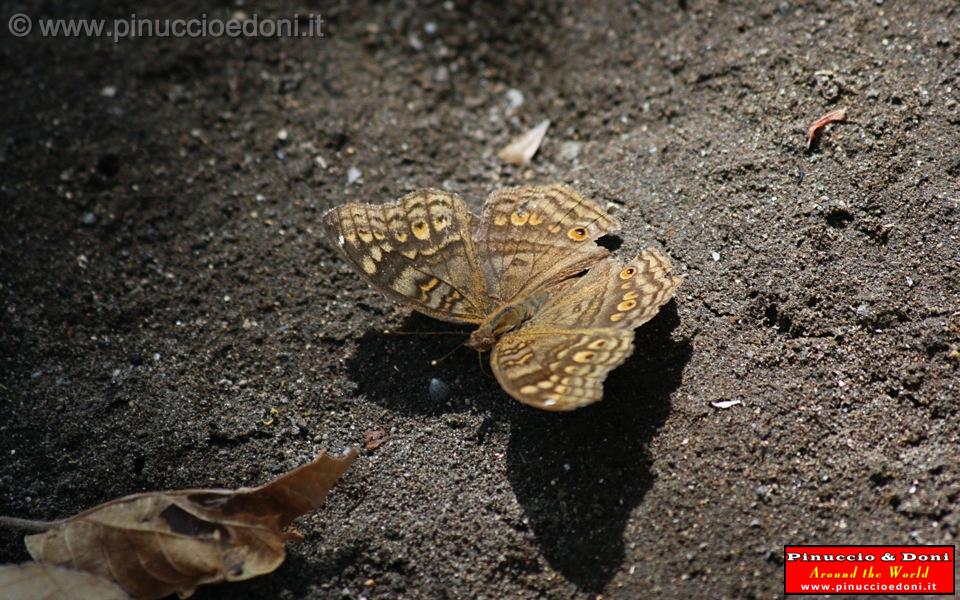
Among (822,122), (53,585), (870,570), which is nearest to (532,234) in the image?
(822,122)

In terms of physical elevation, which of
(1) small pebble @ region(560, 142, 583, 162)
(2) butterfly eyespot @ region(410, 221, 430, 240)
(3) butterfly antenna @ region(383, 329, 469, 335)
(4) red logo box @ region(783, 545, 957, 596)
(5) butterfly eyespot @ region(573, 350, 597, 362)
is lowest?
(4) red logo box @ region(783, 545, 957, 596)

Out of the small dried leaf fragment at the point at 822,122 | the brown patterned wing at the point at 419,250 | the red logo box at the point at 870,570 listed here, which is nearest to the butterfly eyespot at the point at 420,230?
the brown patterned wing at the point at 419,250

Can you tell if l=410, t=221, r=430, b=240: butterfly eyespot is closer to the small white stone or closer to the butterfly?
the butterfly

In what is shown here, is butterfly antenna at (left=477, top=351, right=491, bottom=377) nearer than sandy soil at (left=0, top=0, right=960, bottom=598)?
No

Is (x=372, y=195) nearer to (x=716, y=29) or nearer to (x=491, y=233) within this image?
(x=491, y=233)

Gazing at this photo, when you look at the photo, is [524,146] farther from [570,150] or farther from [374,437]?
[374,437]

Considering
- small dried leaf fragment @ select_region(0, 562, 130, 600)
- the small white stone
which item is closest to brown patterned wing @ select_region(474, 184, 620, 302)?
the small white stone
